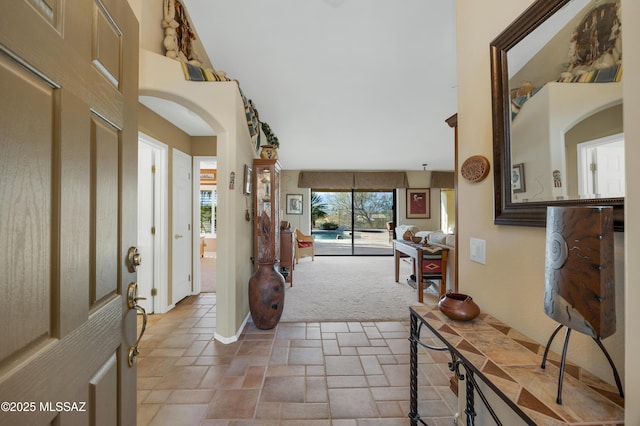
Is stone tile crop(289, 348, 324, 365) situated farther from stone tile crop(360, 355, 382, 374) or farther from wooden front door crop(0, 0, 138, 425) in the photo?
wooden front door crop(0, 0, 138, 425)

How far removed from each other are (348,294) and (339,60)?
10.0ft

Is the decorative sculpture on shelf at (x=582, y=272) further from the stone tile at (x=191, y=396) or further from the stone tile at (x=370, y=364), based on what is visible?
the stone tile at (x=191, y=396)

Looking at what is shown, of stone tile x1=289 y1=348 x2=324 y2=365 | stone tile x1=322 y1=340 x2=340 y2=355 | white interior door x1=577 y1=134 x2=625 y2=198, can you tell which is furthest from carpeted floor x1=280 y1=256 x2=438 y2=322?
white interior door x1=577 y1=134 x2=625 y2=198

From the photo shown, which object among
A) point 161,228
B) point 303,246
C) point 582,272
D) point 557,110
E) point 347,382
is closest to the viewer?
point 582,272

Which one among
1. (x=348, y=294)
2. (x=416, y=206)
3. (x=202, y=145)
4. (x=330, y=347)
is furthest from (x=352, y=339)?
(x=416, y=206)

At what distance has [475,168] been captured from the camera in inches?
51.5

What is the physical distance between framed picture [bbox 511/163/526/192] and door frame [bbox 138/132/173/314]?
3323 millimetres

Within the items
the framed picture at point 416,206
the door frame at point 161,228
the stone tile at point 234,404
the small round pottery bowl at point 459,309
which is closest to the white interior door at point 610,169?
the small round pottery bowl at point 459,309

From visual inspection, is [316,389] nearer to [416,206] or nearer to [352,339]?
[352,339]

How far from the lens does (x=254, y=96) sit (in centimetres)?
325

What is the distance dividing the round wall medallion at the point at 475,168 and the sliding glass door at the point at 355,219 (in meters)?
6.34

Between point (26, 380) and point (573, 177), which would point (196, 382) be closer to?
point (26, 380)

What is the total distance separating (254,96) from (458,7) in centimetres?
241

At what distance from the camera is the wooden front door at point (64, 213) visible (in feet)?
1.54
